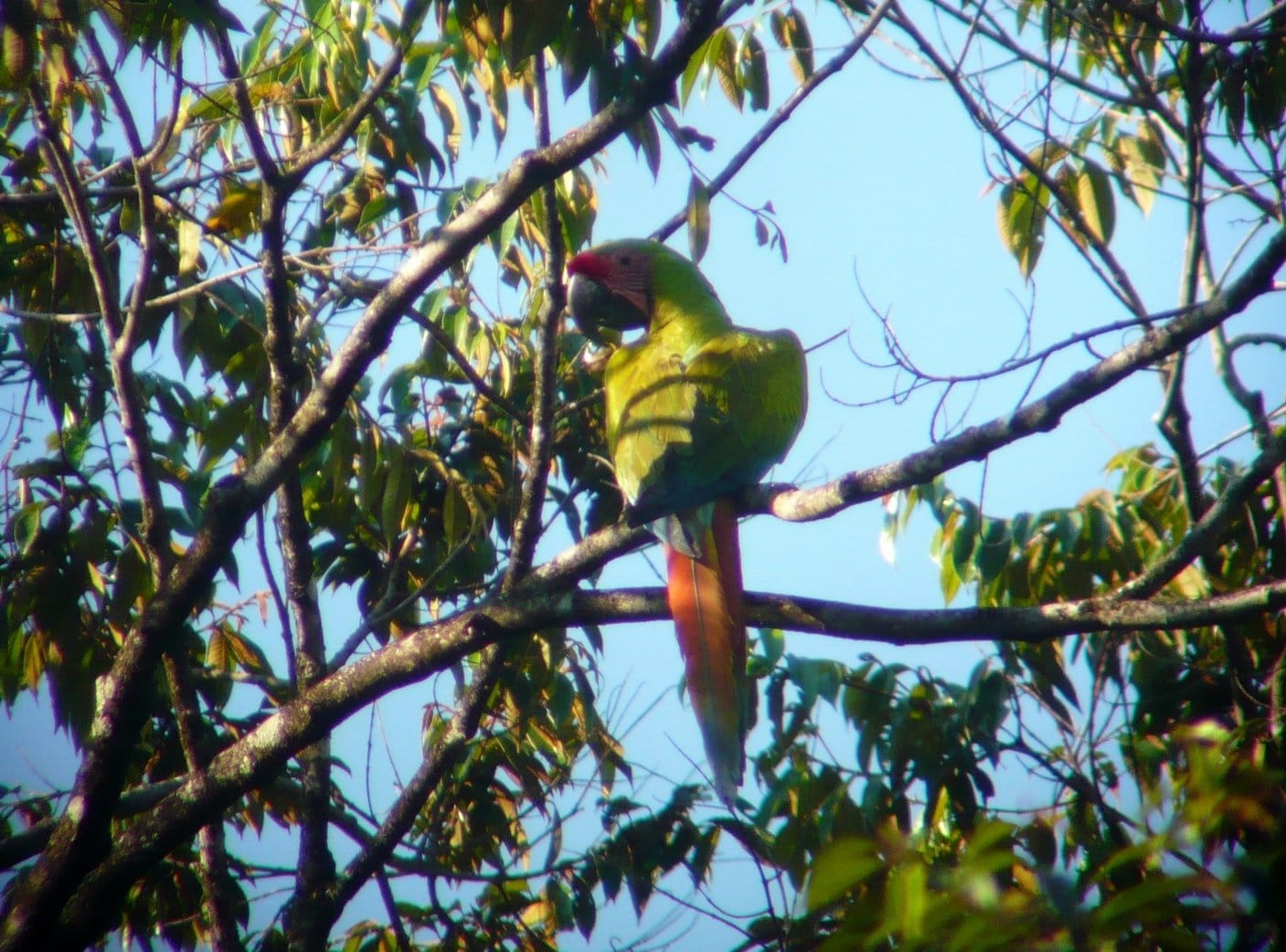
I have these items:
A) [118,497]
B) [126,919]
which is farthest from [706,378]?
[126,919]

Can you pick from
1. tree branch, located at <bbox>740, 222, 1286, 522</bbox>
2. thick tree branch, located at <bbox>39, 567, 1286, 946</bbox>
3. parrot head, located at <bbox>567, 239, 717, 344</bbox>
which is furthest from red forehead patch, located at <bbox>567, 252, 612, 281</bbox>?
tree branch, located at <bbox>740, 222, 1286, 522</bbox>

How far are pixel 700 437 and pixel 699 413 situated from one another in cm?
11

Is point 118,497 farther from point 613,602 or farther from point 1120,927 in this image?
point 1120,927

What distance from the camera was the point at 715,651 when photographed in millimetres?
2242

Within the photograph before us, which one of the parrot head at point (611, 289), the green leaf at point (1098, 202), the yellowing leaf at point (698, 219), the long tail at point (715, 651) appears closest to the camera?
the long tail at point (715, 651)

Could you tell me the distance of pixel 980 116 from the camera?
279cm

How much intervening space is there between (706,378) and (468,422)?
80 cm

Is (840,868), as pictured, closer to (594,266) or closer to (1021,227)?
(1021,227)

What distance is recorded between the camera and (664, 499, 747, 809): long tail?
222 cm

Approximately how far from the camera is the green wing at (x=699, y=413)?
2582mm

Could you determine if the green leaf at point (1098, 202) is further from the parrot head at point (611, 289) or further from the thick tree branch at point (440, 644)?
the parrot head at point (611, 289)

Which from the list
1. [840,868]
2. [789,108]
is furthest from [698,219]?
[840,868]

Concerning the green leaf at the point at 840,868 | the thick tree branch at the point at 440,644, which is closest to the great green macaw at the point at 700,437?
the thick tree branch at the point at 440,644

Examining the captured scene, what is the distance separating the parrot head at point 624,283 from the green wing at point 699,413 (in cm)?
45
